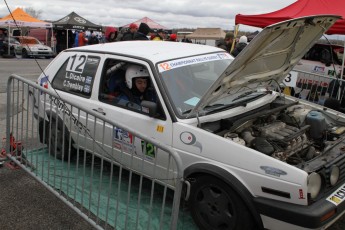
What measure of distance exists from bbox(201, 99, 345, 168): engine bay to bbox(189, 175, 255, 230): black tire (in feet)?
1.50

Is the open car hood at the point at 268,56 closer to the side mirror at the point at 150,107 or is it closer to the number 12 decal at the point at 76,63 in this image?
the side mirror at the point at 150,107

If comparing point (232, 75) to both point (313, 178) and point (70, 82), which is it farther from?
point (70, 82)

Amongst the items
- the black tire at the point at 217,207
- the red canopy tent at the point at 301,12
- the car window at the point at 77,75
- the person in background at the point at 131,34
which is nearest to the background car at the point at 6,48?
the person in background at the point at 131,34

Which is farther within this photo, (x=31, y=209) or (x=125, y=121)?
(x=125, y=121)

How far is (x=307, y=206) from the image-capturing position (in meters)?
2.77

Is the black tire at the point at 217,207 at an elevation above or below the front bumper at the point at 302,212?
below

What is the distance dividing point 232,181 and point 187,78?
130 cm

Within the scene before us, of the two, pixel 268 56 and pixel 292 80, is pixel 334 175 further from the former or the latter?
pixel 292 80

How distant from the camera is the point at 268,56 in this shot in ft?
11.6

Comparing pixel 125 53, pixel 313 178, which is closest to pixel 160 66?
pixel 125 53

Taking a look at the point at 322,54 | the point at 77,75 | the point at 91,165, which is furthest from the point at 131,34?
the point at 91,165

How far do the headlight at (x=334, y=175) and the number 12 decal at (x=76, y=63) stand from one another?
2996 millimetres

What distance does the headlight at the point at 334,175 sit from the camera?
9.79 ft

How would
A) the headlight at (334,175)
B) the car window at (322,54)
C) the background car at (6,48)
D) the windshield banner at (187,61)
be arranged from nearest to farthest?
the headlight at (334,175) < the windshield banner at (187,61) < the car window at (322,54) < the background car at (6,48)
